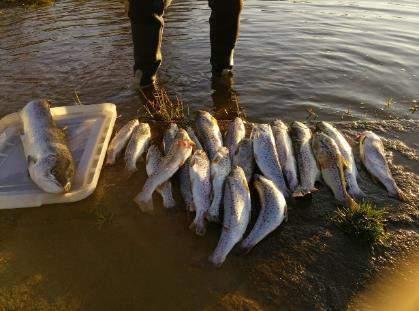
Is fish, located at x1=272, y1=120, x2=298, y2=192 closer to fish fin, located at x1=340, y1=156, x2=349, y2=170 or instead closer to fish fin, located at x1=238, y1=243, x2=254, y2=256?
fish fin, located at x1=340, y1=156, x2=349, y2=170

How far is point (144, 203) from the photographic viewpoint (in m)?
3.95

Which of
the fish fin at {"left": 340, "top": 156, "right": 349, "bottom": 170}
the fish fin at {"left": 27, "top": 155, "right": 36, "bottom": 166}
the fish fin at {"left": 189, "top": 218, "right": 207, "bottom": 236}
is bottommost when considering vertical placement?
the fish fin at {"left": 189, "top": 218, "right": 207, "bottom": 236}

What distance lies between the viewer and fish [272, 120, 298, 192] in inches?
170

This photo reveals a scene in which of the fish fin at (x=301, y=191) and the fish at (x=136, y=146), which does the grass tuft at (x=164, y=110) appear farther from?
the fish fin at (x=301, y=191)

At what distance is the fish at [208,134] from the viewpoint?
15.9 feet

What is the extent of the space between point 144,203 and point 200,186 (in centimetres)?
61

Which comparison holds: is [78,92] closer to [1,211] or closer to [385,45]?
[1,211]

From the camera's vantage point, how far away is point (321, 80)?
7.44 m

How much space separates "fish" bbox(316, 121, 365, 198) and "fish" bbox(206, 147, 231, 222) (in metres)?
1.35

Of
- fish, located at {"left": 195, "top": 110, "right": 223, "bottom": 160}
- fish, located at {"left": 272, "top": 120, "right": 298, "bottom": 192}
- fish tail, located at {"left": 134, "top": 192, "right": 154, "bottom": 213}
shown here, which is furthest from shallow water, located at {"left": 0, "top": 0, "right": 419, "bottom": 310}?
fish, located at {"left": 195, "top": 110, "right": 223, "bottom": 160}

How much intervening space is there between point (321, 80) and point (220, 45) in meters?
2.10

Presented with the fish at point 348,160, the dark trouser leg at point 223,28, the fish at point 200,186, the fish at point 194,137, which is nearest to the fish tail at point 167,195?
the fish at point 200,186

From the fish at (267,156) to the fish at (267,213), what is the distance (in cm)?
25

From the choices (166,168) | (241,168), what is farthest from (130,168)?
(241,168)
